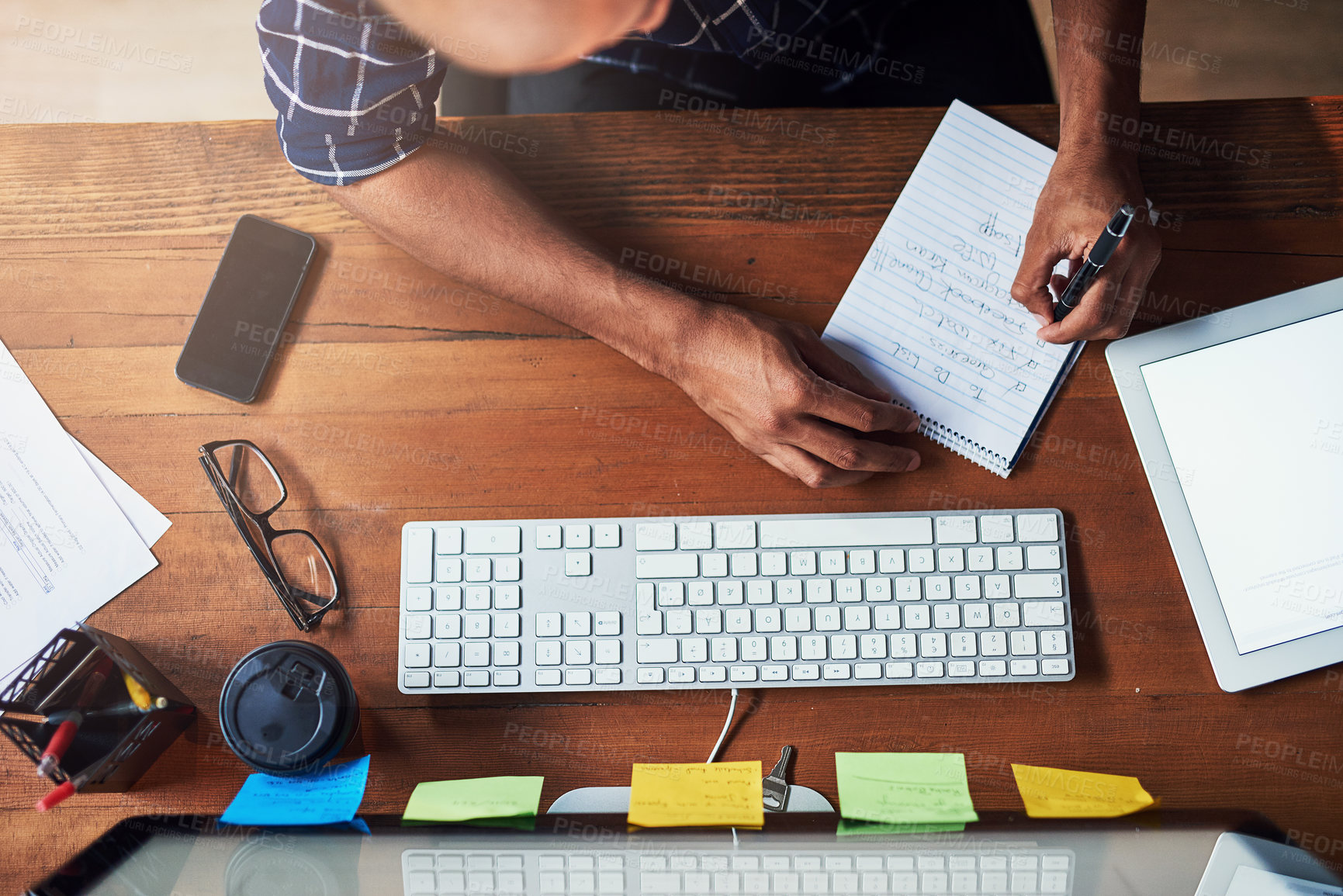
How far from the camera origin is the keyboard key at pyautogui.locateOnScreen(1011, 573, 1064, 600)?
710 mm

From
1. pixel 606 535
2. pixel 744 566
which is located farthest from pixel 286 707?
pixel 744 566

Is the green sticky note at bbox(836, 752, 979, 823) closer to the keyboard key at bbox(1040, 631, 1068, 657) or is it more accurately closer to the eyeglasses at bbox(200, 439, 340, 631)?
the keyboard key at bbox(1040, 631, 1068, 657)

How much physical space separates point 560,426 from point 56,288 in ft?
1.80

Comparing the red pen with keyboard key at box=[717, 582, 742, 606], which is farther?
keyboard key at box=[717, 582, 742, 606]

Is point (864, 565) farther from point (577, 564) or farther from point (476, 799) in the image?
point (476, 799)

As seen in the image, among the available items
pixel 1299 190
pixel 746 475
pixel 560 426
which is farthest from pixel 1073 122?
pixel 560 426

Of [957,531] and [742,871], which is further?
[957,531]

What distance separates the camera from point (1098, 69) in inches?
30.0

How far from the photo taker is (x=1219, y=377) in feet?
2.38

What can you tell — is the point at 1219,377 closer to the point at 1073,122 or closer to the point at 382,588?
the point at 1073,122

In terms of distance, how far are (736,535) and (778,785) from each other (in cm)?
23

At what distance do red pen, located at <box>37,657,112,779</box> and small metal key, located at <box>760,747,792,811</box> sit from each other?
1.84ft

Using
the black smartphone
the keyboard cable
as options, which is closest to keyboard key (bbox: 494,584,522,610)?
the keyboard cable

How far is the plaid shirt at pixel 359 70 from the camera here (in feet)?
2.18
